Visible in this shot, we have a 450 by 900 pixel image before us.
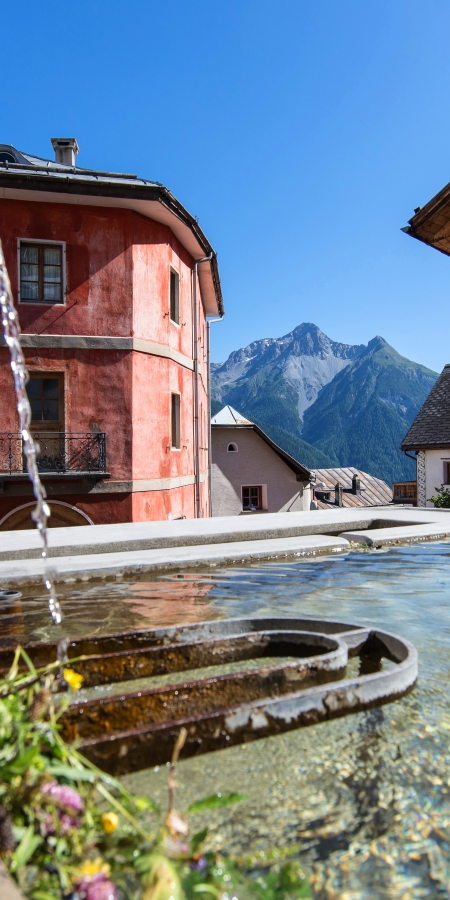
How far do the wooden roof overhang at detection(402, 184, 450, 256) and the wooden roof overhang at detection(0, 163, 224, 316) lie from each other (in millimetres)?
5165

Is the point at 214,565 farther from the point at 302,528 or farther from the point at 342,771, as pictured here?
the point at 342,771

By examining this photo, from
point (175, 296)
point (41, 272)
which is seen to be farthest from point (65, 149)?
point (41, 272)

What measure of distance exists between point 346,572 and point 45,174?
11.3 m

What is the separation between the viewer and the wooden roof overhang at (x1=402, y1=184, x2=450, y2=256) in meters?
11.8

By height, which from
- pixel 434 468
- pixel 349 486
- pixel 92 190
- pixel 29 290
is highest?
pixel 92 190

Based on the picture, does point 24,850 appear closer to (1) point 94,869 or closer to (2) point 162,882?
(1) point 94,869

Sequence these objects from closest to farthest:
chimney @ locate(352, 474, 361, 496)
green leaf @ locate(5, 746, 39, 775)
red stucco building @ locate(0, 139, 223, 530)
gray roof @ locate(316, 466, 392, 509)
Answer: green leaf @ locate(5, 746, 39, 775), red stucco building @ locate(0, 139, 223, 530), gray roof @ locate(316, 466, 392, 509), chimney @ locate(352, 474, 361, 496)

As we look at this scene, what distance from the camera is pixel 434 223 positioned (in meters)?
12.3

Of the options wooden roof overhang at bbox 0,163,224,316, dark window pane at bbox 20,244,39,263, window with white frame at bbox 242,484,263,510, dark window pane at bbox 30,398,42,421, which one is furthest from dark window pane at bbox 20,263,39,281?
window with white frame at bbox 242,484,263,510

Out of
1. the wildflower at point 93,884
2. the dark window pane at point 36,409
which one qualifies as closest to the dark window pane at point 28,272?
the dark window pane at point 36,409

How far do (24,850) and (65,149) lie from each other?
1924 centimetres

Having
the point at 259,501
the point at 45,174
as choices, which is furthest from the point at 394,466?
the point at 45,174

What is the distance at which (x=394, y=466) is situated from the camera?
634ft

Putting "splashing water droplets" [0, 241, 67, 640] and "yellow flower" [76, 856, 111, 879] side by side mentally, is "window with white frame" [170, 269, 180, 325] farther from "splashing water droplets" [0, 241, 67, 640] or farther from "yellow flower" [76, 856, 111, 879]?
"yellow flower" [76, 856, 111, 879]
